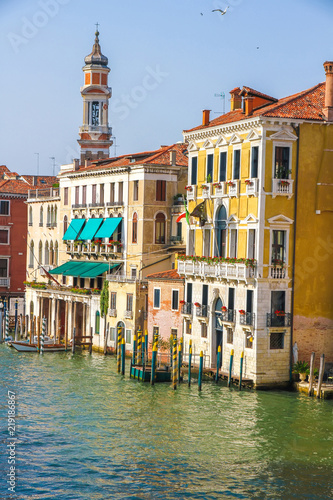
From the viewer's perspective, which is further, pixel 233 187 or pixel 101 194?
pixel 101 194

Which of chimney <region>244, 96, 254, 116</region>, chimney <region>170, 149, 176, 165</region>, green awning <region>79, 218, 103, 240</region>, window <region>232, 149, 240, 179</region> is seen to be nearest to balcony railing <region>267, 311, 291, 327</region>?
window <region>232, 149, 240, 179</region>

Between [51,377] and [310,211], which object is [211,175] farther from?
[51,377]

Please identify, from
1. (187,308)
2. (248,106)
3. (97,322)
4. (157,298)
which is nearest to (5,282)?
(97,322)

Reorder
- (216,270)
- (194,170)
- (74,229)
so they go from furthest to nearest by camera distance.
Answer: (74,229) < (194,170) < (216,270)

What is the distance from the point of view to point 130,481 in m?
24.8

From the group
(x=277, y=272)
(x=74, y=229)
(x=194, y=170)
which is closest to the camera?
(x=277, y=272)

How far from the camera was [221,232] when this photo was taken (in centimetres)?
4019

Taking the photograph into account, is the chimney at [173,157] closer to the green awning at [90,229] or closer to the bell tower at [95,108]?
the green awning at [90,229]

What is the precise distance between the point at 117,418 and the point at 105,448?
390cm

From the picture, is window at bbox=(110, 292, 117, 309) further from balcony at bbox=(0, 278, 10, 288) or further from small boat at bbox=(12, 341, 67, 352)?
balcony at bbox=(0, 278, 10, 288)

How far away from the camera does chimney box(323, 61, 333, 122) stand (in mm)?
37219

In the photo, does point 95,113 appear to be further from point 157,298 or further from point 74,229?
point 157,298

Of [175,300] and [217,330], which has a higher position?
[175,300]

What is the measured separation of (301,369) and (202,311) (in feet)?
19.6
